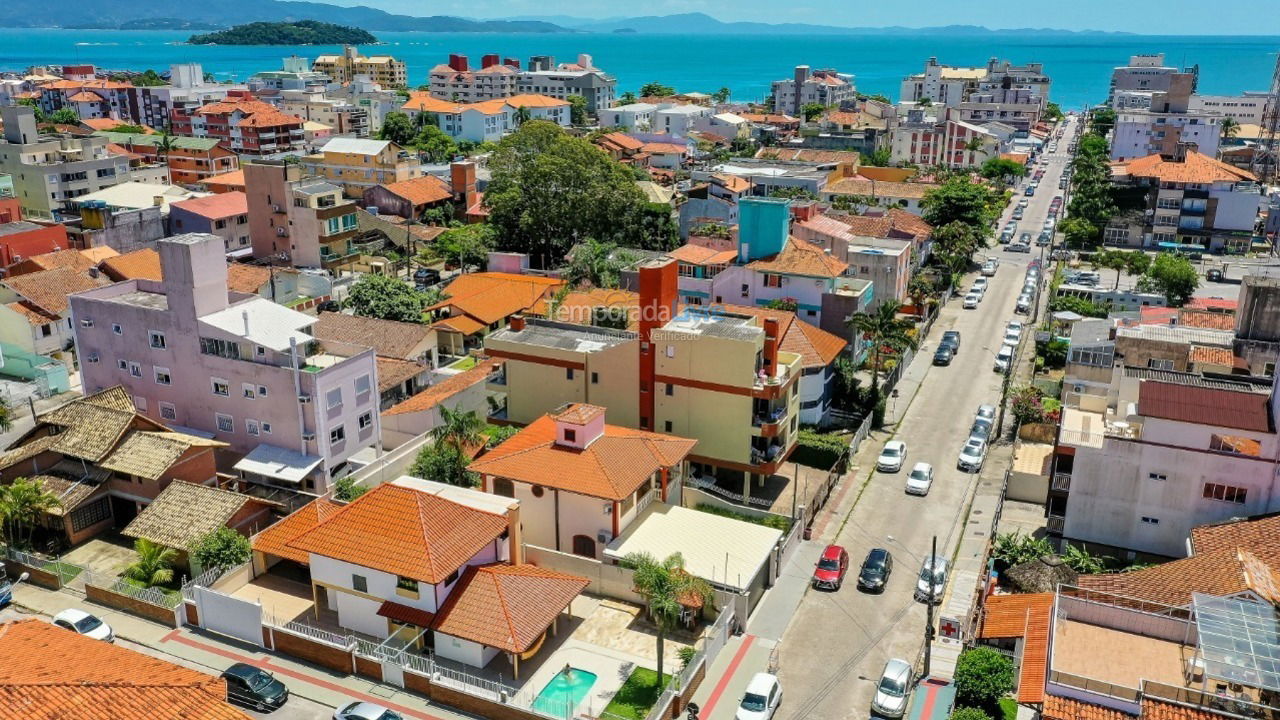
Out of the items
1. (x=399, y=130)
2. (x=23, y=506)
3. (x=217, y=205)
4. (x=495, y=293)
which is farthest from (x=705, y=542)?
(x=399, y=130)

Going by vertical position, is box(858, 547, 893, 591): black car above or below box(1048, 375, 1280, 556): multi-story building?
below

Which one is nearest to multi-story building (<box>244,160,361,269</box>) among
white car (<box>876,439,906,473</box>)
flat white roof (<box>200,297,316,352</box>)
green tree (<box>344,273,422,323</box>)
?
green tree (<box>344,273,422,323</box>)

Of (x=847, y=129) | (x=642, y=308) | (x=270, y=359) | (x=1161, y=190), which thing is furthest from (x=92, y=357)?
(x=847, y=129)

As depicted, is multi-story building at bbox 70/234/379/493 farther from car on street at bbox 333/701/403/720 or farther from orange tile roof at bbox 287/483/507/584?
car on street at bbox 333/701/403/720

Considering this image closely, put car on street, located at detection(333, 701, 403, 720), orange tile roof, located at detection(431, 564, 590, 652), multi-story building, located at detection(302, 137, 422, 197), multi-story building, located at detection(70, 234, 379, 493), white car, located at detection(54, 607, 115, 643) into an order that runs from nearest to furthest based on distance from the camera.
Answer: car on street, located at detection(333, 701, 403, 720) < orange tile roof, located at detection(431, 564, 590, 652) < white car, located at detection(54, 607, 115, 643) < multi-story building, located at detection(70, 234, 379, 493) < multi-story building, located at detection(302, 137, 422, 197)

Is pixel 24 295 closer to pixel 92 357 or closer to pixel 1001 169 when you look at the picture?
pixel 92 357

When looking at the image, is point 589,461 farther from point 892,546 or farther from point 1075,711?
point 1075,711

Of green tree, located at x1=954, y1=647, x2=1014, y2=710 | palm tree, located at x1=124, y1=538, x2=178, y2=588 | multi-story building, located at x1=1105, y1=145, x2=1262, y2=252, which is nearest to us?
green tree, located at x1=954, y1=647, x2=1014, y2=710
